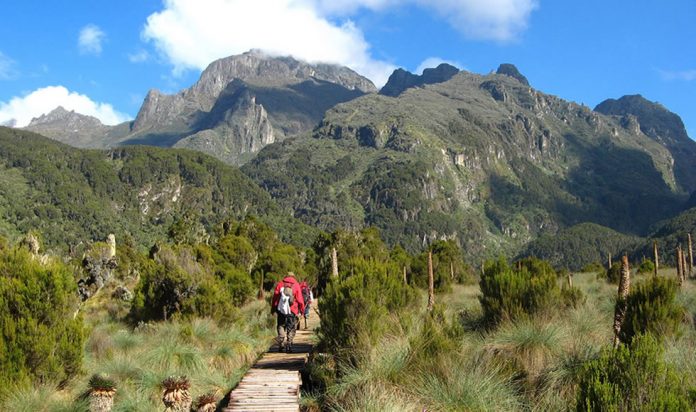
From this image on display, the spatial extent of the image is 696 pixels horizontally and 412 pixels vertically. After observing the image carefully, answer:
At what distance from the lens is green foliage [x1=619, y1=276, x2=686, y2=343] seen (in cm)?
883

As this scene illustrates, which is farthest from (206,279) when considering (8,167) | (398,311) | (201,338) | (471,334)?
(8,167)

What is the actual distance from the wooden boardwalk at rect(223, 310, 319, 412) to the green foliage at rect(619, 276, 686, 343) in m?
5.37

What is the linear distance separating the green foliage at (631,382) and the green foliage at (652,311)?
3349 millimetres

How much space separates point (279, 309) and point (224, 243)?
2538cm

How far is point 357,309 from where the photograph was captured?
9.89 meters

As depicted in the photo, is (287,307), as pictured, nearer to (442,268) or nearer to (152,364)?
(152,364)

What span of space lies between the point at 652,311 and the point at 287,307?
7666mm

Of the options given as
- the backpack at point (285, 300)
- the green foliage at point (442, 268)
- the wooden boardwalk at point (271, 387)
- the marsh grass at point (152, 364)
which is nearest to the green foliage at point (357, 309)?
the wooden boardwalk at point (271, 387)

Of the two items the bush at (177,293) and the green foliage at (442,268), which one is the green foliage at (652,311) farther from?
the green foliage at (442,268)

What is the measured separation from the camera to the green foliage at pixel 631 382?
16.7 ft

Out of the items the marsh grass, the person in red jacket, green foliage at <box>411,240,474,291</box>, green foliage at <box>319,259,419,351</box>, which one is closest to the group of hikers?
the person in red jacket

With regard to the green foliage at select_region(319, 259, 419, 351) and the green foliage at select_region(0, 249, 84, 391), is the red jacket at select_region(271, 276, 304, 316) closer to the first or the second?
the green foliage at select_region(319, 259, 419, 351)

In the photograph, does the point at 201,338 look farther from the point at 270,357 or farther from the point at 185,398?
the point at 185,398

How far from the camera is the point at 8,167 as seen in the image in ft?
613
